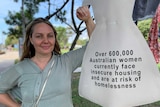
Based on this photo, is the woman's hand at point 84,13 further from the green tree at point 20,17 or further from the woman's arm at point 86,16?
the green tree at point 20,17

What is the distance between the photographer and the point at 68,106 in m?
1.85

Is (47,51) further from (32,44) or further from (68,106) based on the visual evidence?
(68,106)

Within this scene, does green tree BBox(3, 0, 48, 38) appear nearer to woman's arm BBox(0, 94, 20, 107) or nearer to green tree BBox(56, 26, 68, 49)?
green tree BBox(56, 26, 68, 49)

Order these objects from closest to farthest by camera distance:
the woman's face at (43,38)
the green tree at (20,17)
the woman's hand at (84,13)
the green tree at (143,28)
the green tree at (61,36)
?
the woman's hand at (84,13), the woman's face at (43,38), the green tree at (143,28), the green tree at (20,17), the green tree at (61,36)

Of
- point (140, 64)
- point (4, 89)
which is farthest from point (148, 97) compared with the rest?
point (4, 89)

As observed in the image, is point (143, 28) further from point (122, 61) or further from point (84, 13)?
point (122, 61)

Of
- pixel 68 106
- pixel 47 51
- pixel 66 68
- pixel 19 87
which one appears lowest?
pixel 68 106

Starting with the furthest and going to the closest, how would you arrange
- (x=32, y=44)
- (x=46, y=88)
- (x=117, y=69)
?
(x=32, y=44) → (x=46, y=88) → (x=117, y=69)

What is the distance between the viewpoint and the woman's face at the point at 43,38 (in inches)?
70.2

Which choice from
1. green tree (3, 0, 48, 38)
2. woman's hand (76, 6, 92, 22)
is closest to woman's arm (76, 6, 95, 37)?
woman's hand (76, 6, 92, 22)

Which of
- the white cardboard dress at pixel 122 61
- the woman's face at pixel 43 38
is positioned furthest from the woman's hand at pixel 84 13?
the woman's face at pixel 43 38

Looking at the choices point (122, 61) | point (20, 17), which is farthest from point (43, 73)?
point (20, 17)

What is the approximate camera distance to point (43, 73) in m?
1.81

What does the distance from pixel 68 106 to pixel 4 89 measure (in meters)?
0.48
